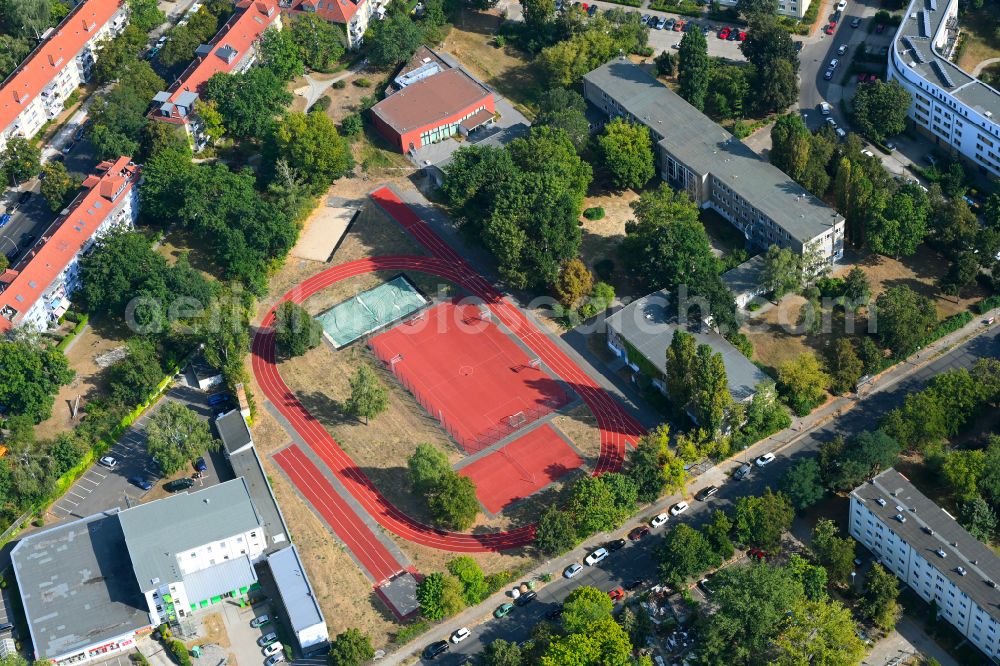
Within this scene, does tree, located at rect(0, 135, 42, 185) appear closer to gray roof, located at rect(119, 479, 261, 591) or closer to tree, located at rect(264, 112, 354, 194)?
tree, located at rect(264, 112, 354, 194)

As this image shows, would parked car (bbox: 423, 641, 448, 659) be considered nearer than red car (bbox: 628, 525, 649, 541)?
Yes

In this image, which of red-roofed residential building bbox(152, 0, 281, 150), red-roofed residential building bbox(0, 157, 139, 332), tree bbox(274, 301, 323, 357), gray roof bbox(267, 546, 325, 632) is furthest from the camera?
red-roofed residential building bbox(152, 0, 281, 150)

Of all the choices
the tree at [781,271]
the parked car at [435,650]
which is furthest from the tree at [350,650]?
the tree at [781,271]

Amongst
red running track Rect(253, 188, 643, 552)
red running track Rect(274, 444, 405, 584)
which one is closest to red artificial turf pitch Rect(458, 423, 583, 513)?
red running track Rect(253, 188, 643, 552)

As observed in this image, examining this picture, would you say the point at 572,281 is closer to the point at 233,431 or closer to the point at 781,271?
the point at 781,271

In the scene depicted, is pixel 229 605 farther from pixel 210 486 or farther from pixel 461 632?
pixel 461 632

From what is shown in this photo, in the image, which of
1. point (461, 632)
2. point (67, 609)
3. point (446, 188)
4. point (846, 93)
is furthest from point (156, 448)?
point (846, 93)
